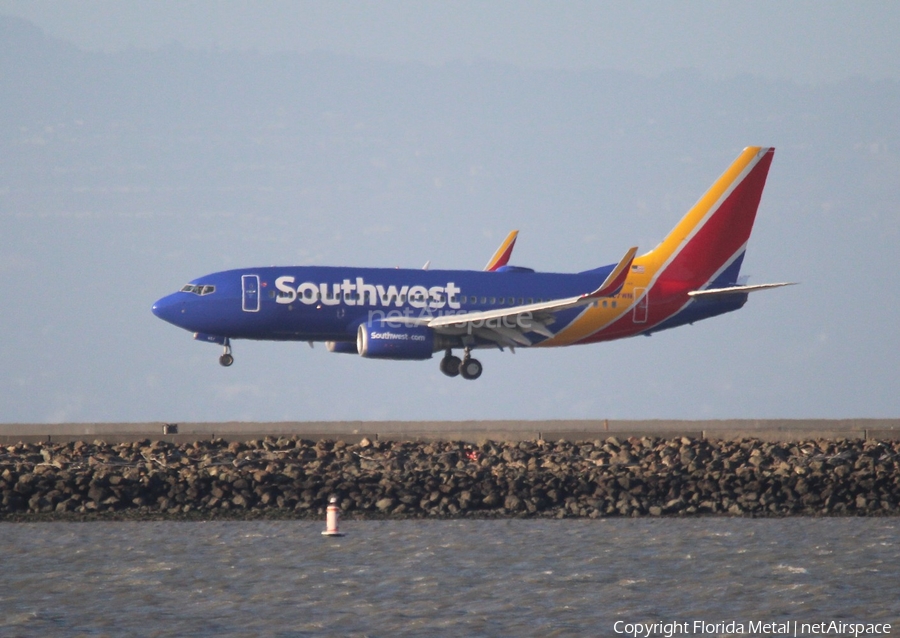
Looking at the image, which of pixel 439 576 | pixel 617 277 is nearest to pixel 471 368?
pixel 617 277

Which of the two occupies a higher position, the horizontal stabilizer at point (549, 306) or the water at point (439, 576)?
the horizontal stabilizer at point (549, 306)

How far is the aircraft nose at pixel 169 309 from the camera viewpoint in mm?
45031

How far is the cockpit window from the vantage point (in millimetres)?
45062

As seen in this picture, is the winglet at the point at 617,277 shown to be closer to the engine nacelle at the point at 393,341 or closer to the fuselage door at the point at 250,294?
the engine nacelle at the point at 393,341

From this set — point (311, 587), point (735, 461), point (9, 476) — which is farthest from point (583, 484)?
point (9, 476)

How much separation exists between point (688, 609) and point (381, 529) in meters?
8.03

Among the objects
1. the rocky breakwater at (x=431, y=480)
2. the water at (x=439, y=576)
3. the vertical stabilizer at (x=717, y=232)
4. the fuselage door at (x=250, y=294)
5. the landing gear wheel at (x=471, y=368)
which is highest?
the vertical stabilizer at (x=717, y=232)

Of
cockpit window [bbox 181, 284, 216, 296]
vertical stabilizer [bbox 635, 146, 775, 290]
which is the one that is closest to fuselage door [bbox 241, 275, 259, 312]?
cockpit window [bbox 181, 284, 216, 296]

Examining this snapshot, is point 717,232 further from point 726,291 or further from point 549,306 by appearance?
point 549,306

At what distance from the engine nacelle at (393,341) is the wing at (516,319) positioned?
1.86 ft

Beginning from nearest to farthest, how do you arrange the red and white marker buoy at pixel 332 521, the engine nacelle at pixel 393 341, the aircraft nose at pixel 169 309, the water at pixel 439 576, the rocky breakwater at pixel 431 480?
1. the water at pixel 439 576
2. the red and white marker buoy at pixel 332 521
3. the rocky breakwater at pixel 431 480
4. the engine nacelle at pixel 393 341
5. the aircraft nose at pixel 169 309

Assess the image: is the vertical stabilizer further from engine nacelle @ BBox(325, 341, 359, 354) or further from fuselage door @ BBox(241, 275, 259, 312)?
fuselage door @ BBox(241, 275, 259, 312)

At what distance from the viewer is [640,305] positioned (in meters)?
49.2

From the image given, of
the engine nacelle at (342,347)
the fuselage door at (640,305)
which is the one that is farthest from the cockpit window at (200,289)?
the fuselage door at (640,305)
